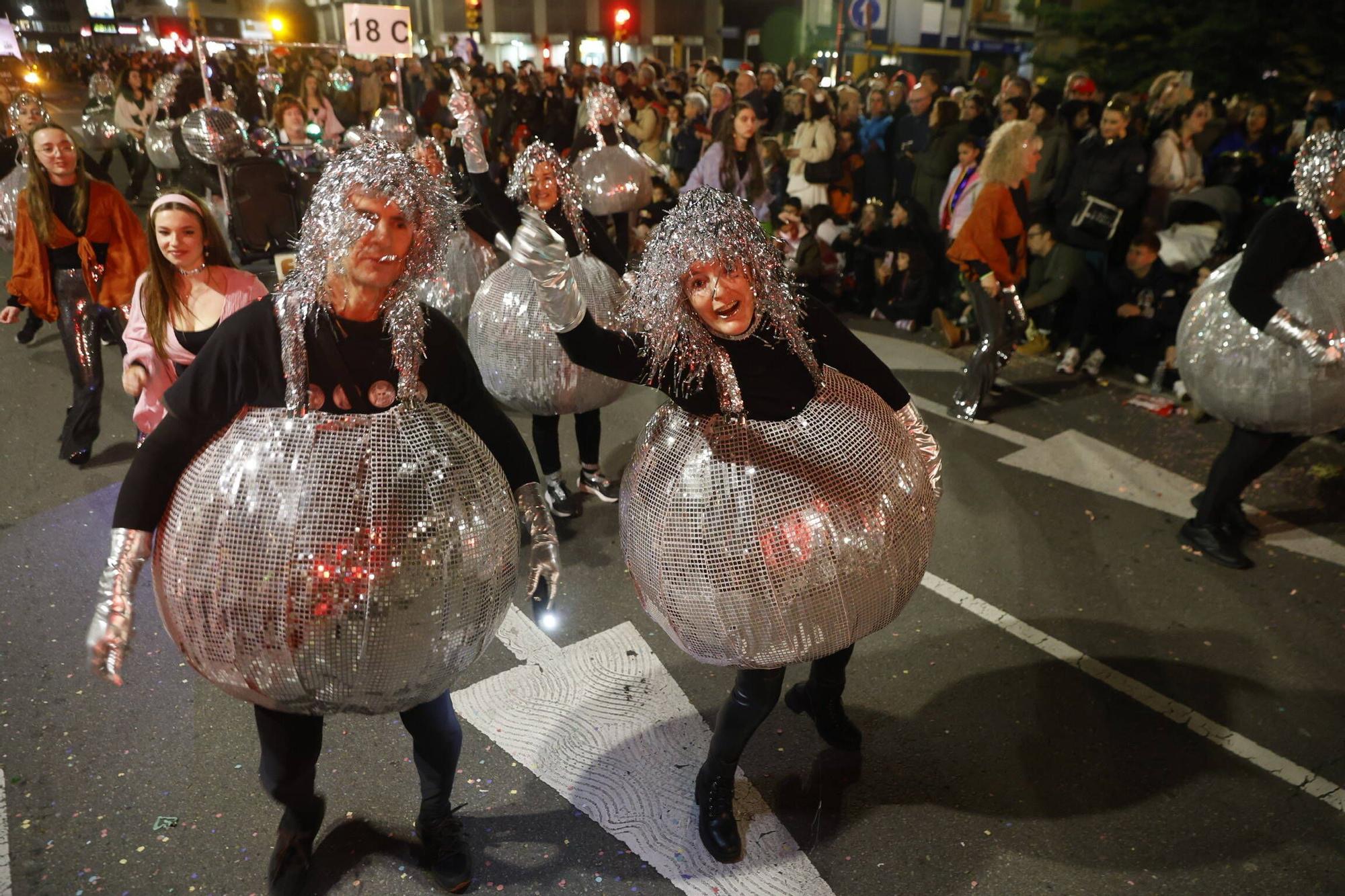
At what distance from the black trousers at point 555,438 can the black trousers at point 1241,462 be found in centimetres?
302

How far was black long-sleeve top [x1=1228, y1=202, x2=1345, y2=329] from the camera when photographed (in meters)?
3.57

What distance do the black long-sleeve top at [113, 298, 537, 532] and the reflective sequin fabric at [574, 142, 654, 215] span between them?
14.6ft

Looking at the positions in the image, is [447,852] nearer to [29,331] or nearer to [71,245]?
[71,245]

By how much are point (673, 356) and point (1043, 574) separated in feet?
9.28

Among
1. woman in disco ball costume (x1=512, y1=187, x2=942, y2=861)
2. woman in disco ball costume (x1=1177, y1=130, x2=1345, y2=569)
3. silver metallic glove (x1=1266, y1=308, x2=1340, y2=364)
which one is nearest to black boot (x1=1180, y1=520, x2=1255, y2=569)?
woman in disco ball costume (x1=1177, y1=130, x2=1345, y2=569)

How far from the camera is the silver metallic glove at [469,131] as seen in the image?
3994mm

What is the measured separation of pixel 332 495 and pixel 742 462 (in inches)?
37.2

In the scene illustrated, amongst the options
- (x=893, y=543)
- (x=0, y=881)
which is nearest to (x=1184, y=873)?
(x=893, y=543)

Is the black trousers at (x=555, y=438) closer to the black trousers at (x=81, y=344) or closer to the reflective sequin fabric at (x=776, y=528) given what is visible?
the reflective sequin fabric at (x=776, y=528)

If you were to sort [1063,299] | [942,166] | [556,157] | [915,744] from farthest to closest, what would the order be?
[942,166] → [1063,299] → [556,157] → [915,744]

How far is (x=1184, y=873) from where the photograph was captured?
105 inches

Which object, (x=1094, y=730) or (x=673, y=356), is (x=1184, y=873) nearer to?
(x=1094, y=730)

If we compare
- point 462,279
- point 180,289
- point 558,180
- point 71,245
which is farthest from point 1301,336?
point 71,245

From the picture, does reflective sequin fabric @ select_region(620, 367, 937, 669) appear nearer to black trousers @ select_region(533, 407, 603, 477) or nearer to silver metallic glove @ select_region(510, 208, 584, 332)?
silver metallic glove @ select_region(510, 208, 584, 332)
